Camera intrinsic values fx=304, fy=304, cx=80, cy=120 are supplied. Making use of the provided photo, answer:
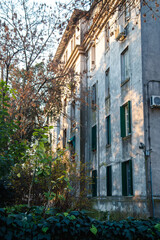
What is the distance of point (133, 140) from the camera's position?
1444cm

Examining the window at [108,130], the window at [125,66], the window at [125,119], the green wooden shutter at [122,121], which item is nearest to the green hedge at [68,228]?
the window at [125,119]

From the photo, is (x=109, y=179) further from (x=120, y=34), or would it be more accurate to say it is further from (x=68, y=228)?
(x=68, y=228)

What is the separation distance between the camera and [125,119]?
15.9 metres

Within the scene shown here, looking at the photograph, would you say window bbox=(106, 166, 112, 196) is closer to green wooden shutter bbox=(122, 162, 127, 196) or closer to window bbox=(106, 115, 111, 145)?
window bbox=(106, 115, 111, 145)

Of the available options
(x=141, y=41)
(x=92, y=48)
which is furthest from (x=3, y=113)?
(x=92, y=48)

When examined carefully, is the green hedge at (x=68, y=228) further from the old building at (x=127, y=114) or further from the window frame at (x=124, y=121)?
the window frame at (x=124, y=121)

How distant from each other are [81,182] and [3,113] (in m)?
6.39

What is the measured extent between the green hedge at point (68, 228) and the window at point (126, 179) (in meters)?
9.24

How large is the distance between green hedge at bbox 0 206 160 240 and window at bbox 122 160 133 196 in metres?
9.24

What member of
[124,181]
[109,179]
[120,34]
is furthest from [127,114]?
[120,34]

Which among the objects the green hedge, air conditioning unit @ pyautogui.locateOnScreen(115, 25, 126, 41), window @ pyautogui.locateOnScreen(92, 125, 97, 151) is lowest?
the green hedge

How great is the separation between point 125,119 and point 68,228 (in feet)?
36.9

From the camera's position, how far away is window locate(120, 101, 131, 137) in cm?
1500

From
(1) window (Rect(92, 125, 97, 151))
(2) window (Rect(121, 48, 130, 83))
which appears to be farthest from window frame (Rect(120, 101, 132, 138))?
(1) window (Rect(92, 125, 97, 151))
